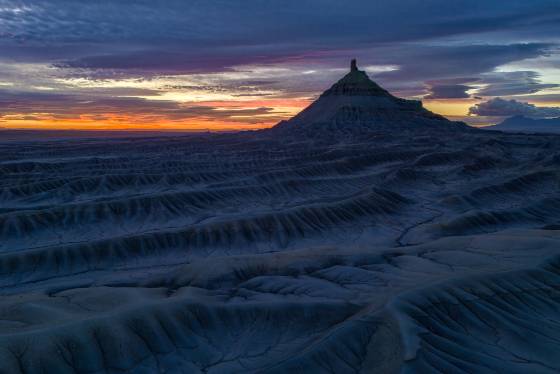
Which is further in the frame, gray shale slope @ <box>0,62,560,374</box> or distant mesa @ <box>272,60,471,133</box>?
distant mesa @ <box>272,60,471,133</box>

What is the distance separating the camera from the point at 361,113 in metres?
108

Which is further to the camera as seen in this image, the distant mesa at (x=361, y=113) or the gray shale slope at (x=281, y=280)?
the distant mesa at (x=361, y=113)

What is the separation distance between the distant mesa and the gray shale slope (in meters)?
65.8

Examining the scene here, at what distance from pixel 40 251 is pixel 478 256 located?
58.3 ft

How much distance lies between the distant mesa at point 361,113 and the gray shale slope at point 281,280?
65804 millimetres

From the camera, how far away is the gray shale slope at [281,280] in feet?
31.6

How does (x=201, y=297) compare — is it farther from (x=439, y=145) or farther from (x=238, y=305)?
(x=439, y=145)

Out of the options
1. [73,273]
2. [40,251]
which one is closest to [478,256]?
[73,273]

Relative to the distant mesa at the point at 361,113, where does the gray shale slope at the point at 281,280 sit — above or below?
below

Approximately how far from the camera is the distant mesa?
333 feet

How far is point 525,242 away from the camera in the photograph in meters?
17.1

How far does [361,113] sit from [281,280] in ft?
322

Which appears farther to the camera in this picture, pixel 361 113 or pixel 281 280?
pixel 361 113

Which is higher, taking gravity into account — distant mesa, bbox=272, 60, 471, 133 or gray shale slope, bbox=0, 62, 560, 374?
distant mesa, bbox=272, 60, 471, 133
